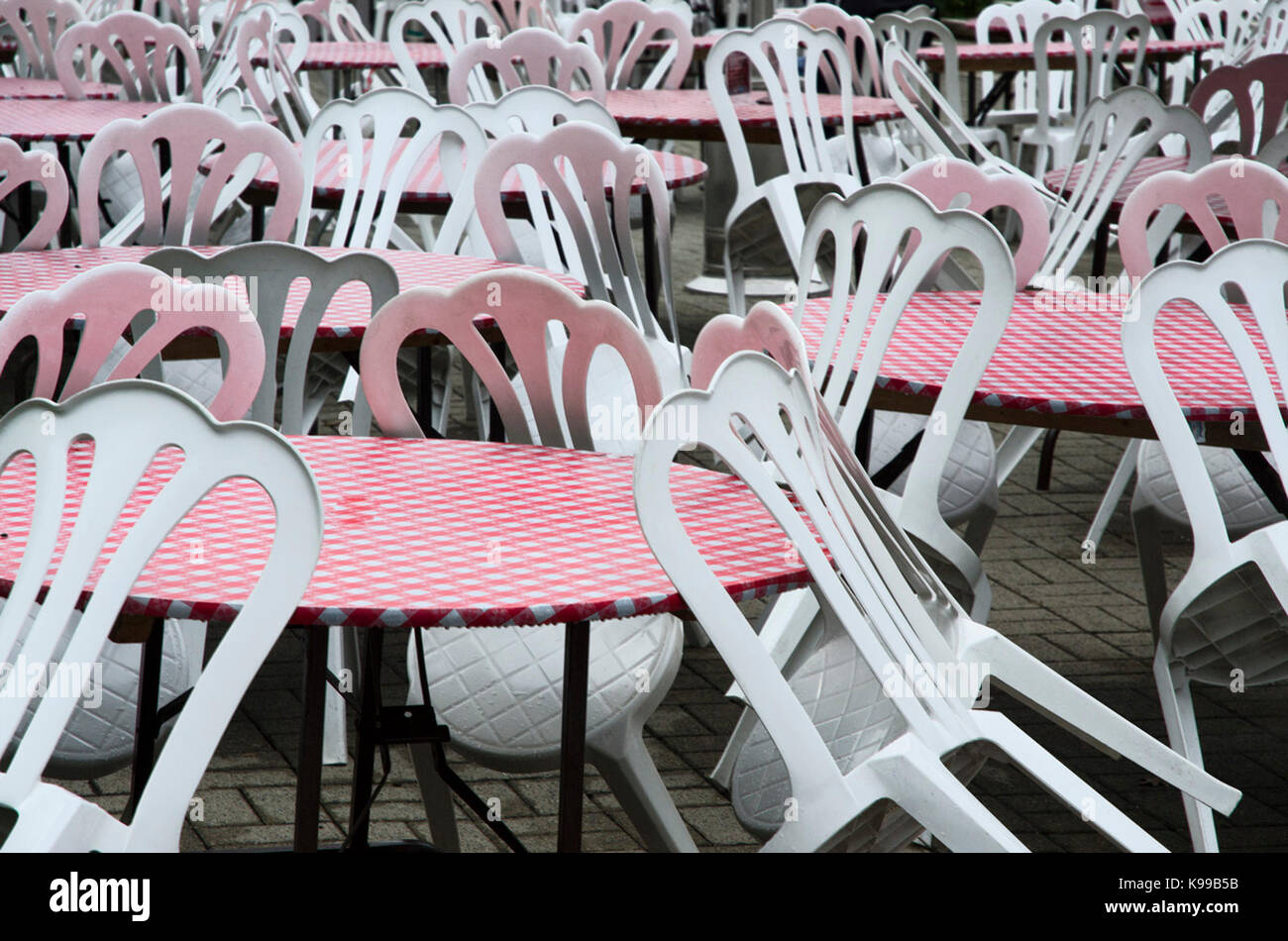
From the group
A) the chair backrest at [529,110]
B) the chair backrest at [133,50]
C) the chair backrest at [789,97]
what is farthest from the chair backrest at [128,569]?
the chair backrest at [133,50]

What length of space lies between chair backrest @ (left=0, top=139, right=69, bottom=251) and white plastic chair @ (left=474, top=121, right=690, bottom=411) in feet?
3.13

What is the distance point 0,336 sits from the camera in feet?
7.91

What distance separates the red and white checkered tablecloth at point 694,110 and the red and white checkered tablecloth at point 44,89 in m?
2.07

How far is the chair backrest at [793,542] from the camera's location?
1833 millimetres

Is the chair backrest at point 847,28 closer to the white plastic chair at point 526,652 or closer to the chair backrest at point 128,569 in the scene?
the white plastic chair at point 526,652

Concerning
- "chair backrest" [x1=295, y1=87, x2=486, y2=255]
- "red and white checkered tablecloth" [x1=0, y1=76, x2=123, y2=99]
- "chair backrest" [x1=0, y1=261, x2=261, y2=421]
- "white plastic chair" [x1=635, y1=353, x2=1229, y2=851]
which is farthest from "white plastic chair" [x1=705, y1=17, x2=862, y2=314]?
"white plastic chair" [x1=635, y1=353, x2=1229, y2=851]

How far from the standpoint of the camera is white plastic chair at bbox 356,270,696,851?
2762 mm

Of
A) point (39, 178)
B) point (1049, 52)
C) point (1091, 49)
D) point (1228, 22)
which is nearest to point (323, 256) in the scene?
point (39, 178)

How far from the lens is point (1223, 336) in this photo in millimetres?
2770

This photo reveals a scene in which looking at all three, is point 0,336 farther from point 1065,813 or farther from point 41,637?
point 1065,813

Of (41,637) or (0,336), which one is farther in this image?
(0,336)

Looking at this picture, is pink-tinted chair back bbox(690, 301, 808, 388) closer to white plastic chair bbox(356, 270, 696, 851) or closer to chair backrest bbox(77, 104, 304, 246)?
white plastic chair bbox(356, 270, 696, 851)
